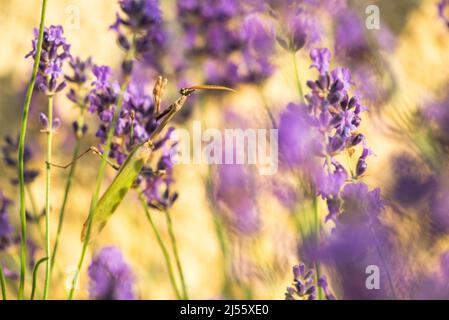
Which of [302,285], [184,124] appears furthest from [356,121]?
[184,124]

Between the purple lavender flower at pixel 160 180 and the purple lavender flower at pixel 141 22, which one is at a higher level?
the purple lavender flower at pixel 141 22

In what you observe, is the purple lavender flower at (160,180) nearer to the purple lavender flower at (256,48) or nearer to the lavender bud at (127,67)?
the lavender bud at (127,67)

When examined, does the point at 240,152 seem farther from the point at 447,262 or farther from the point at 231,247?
the point at 447,262

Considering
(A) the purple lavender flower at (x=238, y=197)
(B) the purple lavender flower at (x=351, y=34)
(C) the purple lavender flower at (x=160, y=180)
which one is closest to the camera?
(C) the purple lavender flower at (x=160, y=180)

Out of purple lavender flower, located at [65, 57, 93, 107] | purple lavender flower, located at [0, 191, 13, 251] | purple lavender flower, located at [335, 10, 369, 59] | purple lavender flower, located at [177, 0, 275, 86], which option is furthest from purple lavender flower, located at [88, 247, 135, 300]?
purple lavender flower, located at [335, 10, 369, 59]

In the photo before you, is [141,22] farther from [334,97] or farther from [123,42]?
[334,97]

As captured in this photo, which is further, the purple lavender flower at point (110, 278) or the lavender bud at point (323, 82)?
the purple lavender flower at point (110, 278)

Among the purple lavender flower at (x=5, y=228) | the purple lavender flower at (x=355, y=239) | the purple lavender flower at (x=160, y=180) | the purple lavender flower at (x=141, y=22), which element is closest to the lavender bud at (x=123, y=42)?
the purple lavender flower at (x=141, y=22)
